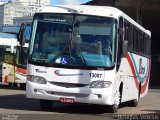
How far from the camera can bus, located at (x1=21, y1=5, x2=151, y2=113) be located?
47.5 ft

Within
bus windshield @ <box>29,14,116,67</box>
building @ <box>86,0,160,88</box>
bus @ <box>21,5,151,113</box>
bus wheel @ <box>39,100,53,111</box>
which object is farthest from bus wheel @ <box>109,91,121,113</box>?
building @ <box>86,0,160,88</box>

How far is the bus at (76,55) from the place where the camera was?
14469mm

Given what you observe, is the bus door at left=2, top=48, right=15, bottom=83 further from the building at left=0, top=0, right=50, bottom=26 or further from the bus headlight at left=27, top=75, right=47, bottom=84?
the building at left=0, top=0, right=50, bottom=26

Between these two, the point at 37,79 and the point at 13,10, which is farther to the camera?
the point at 13,10

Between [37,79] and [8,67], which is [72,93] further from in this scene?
[8,67]

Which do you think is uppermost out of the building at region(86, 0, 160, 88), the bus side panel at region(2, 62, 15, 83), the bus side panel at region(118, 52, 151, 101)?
the building at region(86, 0, 160, 88)

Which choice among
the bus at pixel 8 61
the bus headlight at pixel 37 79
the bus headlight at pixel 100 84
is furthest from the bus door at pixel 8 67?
the bus headlight at pixel 100 84

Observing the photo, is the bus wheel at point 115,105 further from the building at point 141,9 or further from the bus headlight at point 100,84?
the building at point 141,9

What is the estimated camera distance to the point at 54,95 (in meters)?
14.6

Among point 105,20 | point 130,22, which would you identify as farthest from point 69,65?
point 130,22

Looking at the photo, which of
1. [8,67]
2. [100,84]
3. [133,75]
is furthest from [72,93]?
[8,67]

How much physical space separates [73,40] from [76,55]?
1.54 ft

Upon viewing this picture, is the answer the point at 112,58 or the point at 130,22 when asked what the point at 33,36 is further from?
the point at 130,22

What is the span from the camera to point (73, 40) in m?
14.8
